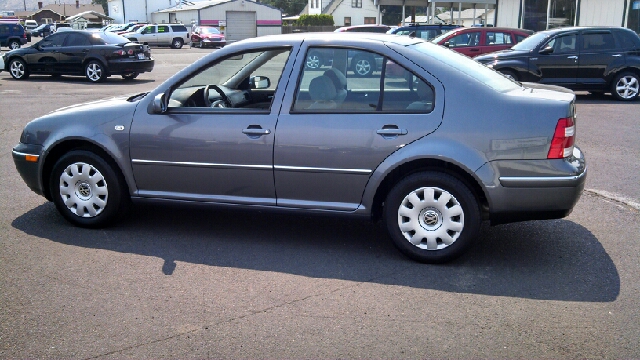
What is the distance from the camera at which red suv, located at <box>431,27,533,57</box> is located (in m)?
18.3

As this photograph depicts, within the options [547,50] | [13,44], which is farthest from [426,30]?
[13,44]

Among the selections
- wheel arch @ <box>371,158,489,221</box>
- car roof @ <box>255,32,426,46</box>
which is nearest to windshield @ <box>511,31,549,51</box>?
car roof @ <box>255,32,426,46</box>

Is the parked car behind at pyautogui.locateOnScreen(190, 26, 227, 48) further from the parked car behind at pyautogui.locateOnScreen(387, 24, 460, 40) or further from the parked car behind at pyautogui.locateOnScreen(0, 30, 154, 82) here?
the parked car behind at pyautogui.locateOnScreen(387, 24, 460, 40)

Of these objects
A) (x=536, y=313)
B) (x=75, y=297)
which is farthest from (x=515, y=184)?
(x=75, y=297)

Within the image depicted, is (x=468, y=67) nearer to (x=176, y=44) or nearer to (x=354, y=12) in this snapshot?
(x=176, y=44)

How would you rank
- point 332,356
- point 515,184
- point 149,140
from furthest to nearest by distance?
1. point 149,140
2. point 515,184
3. point 332,356

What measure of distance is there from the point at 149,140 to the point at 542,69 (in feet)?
36.8

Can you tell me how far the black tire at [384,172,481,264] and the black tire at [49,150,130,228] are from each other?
2305 millimetres

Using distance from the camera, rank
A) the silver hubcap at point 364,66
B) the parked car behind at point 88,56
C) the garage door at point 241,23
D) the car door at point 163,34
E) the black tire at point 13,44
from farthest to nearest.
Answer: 1. the garage door at point 241,23
2. the car door at point 163,34
3. the black tire at point 13,44
4. the parked car behind at point 88,56
5. the silver hubcap at point 364,66

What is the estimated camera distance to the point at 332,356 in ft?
11.8

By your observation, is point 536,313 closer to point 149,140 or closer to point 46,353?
point 46,353

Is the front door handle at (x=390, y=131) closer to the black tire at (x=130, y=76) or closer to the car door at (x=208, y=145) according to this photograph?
the car door at (x=208, y=145)

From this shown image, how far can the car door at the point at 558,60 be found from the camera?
14.5 m

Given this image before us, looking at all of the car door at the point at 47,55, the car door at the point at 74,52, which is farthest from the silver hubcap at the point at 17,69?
the car door at the point at 74,52
